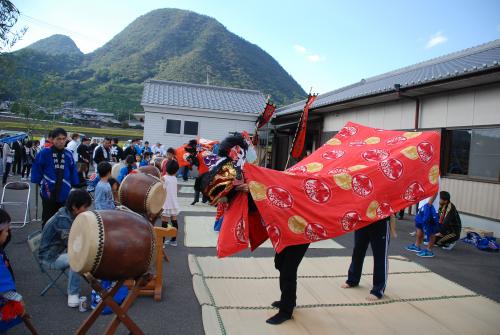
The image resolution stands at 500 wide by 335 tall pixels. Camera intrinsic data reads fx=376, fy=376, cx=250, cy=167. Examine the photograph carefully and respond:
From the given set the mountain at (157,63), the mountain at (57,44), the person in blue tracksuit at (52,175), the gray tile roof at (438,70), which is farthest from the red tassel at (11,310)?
the mountain at (57,44)

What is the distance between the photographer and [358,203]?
380 cm

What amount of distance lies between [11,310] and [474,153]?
8.71 meters

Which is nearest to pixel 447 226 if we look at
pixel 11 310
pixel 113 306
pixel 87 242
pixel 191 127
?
pixel 113 306

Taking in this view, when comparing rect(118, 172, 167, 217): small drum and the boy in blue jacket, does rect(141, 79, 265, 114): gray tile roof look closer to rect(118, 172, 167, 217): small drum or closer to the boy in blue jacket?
the boy in blue jacket

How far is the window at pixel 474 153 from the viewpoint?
25.3 ft

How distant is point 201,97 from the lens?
65.6 feet

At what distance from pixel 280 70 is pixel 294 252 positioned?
6770 centimetres

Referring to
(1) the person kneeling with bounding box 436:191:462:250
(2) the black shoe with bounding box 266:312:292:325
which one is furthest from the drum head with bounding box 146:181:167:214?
(1) the person kneeling with bounding box 436:191:462:250

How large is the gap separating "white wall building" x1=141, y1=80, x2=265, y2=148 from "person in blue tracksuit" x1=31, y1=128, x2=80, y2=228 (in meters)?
13.0

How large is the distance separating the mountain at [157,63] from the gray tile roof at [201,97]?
16674 mm

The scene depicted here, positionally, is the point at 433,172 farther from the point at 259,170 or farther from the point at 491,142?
the point at 491,142

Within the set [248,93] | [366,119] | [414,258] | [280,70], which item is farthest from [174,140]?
[280,70]

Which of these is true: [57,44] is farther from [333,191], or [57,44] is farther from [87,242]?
[87,242]

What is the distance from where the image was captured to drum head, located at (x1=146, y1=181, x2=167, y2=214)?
13.5ft
